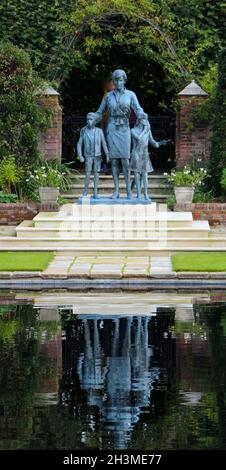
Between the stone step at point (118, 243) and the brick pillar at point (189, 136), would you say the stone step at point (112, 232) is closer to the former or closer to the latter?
the stone step at point (118, 243)

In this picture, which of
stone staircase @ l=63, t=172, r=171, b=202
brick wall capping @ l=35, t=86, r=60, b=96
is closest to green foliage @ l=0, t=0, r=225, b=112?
brick wall capping @ l=35, t=86, r=60, b=96

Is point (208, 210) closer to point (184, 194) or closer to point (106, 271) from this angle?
point (184, 194)

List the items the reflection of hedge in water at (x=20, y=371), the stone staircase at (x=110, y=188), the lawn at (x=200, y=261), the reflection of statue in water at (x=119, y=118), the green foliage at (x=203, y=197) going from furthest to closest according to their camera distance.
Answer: the stone staircase at (x=110, y=188)
the green foliage at (x=203, y=197)
the reflection of statue in water at (x=119, y=118)
the lawn at (x=200, y=261)
the reflection of hedge in water at (x=20, y=371)

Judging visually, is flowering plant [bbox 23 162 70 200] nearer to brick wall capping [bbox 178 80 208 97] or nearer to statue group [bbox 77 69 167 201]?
statue group [bbox 77 69 167 201]

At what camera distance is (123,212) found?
883 inches

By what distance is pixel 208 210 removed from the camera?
23.1 m

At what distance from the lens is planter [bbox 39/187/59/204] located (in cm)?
2328

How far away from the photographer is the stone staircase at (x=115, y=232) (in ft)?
64.5

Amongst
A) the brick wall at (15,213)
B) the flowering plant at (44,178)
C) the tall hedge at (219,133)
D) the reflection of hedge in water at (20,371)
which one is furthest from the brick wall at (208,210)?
the reflection of hedge in water at (20,371)

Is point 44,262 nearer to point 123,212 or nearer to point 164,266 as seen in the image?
point 164,266

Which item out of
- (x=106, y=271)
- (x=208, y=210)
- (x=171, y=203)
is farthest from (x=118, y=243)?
(x=171, y=203)

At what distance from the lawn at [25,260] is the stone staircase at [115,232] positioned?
18.8 inches

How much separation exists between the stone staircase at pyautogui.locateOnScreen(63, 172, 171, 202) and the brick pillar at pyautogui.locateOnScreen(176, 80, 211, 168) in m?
0.67
